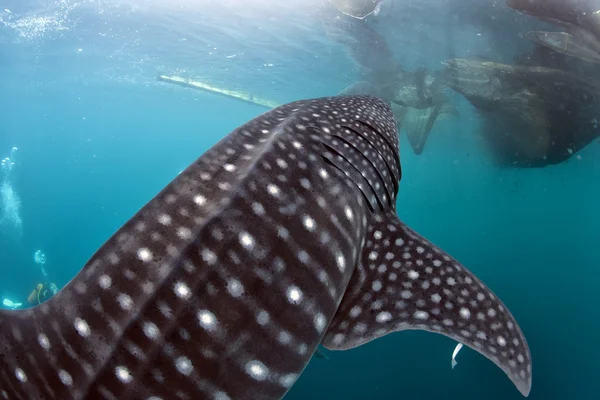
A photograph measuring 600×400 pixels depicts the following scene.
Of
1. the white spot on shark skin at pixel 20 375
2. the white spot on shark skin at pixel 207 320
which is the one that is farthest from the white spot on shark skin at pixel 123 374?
the white spot on shark skin at pixel 20 375

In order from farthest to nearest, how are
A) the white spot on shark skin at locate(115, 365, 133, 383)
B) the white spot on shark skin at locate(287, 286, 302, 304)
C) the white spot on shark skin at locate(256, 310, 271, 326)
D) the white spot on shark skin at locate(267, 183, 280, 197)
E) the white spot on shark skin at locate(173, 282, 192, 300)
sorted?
the white spot on shark skin at locate(267, 183, 280, 197) < the white spot on shark skin at locate(287, 286, 302, 304) < the white spot on shark skin at locate(256, 310, 271, 326) < the white spot on shark skin at locate(173, 282, 192, 300) < the white spot on shark skin at locate(115, 365, 133, 383)

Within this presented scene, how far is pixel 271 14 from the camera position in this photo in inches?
677

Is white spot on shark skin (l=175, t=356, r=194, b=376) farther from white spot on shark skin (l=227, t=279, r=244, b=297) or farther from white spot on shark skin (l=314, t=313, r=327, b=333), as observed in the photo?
white spot on shark skin (l=314, t=313, r=327, b=333)

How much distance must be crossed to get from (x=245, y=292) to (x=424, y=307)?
1157 millimetres

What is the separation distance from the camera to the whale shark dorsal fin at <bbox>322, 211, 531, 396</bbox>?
2.31m

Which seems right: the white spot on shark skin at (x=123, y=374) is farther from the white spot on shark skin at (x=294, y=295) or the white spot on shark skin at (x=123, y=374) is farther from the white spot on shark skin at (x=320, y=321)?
the white spot on shark skin at (x=320, y=321)

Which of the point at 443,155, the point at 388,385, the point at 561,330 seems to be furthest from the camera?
the point at 443,155

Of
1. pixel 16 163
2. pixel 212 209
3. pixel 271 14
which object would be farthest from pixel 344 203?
pixel 16 163

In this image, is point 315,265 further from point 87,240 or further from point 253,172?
point 87,240

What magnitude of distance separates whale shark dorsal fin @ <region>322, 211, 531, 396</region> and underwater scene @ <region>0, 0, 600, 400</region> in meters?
0.01

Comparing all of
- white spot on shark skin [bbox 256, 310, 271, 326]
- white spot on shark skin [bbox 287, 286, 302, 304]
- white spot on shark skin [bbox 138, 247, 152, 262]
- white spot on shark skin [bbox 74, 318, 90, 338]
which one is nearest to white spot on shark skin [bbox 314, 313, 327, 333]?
white spot on shark skin [bbox 287, 286, 302, 304]

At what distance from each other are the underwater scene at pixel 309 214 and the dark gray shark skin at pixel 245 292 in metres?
0.01

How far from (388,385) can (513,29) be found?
46.8 feet

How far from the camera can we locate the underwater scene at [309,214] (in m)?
1.83
